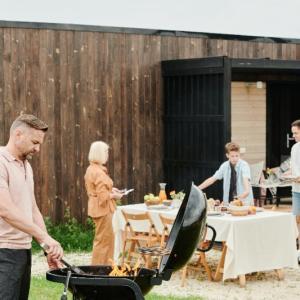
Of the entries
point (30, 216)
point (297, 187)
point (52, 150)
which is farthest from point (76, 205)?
point (30, 216)

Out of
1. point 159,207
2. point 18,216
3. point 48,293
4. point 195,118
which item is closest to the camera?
point 18,216

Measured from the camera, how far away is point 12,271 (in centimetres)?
601

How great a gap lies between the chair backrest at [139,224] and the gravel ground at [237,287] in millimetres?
631

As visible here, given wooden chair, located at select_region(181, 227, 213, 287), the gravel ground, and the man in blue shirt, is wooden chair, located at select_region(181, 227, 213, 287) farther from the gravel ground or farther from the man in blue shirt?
the man in blue shirt

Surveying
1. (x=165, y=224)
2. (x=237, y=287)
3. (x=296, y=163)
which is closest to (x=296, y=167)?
(x=296, y=163)

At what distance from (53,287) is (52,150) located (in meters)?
4.14

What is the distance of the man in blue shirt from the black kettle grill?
200 inches

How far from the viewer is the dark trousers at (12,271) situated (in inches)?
235

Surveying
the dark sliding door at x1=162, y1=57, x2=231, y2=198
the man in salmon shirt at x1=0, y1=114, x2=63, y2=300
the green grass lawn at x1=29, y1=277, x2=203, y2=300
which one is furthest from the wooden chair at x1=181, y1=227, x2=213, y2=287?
the man in salmon shirt at x1=0, y1=114, x2=63, y2=300

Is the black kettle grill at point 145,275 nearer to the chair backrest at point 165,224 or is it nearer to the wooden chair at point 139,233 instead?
the chair backrest at point 165,224

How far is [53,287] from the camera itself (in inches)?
371

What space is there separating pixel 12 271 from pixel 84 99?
7.81m

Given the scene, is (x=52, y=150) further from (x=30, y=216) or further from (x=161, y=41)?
(x=30, y=216)

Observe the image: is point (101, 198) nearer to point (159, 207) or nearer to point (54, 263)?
point (159, 207)
